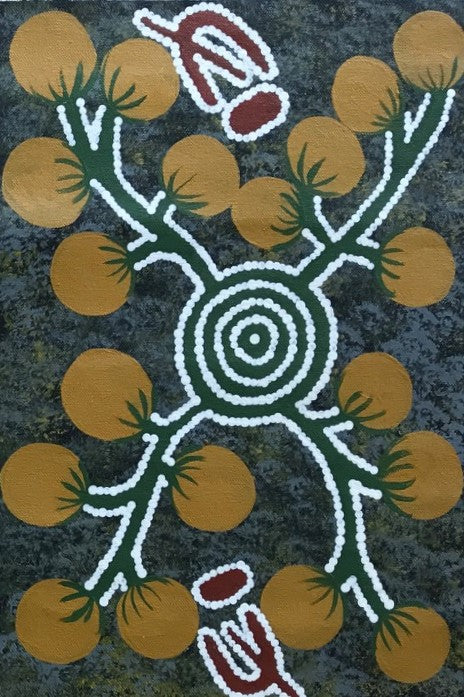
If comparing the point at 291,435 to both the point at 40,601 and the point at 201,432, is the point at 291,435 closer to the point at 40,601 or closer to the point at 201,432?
the point at 201,432

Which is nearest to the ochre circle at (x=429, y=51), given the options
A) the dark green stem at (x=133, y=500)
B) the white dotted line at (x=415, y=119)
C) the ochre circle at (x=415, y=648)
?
the white dotted line at (x=415, y=119)

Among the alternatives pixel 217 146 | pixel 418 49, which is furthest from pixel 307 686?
pixel 418 49

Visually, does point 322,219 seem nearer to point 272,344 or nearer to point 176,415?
point 272,344

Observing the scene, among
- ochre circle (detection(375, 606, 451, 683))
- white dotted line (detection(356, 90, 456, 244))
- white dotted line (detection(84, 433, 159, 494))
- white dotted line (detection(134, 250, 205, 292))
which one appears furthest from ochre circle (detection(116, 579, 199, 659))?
white dotted line (detection(356, 90, 456, 244))

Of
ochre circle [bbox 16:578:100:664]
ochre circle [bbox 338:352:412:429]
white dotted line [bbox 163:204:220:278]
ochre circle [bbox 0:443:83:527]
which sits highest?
white dotted line [bbox 163:204:220:278]

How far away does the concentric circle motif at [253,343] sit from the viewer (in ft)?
2.13

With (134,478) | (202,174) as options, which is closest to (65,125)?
(202,174)

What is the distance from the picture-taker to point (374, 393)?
0.65 m

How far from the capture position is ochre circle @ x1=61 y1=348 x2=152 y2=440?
64cm

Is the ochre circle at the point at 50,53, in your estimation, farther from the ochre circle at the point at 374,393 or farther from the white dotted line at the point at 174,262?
the ochre circle at the point at 374,393

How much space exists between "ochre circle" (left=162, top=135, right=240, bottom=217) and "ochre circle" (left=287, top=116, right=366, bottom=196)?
0.23 feet

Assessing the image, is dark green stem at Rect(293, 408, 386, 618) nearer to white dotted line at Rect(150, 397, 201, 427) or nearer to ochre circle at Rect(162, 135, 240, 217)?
white dotted line at Rect(150, 397, 201, 427)

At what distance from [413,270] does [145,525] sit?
0.39m

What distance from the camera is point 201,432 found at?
2.12 ft
